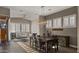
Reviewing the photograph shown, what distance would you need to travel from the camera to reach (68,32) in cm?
268

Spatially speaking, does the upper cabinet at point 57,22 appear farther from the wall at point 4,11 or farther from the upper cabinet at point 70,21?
the wall at point 4,11

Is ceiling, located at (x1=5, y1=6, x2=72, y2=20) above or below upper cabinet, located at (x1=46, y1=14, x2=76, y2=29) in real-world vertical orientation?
above

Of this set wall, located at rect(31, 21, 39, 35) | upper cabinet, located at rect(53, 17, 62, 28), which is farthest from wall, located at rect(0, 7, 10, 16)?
upper cabinet, located at rect(53, 17, 62, 28)

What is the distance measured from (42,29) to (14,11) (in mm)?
850

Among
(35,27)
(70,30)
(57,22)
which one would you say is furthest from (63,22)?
(35,27)

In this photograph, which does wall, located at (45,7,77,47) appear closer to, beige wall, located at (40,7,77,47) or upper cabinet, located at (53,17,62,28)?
beige wall, located at (40,7,77,47)

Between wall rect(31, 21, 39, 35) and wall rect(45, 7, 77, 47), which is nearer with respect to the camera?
wall rect(45, 7, 77, 47)

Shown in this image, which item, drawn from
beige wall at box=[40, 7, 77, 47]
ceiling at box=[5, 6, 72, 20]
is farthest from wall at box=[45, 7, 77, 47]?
ceiling at box=[5, 6, 72, 20]

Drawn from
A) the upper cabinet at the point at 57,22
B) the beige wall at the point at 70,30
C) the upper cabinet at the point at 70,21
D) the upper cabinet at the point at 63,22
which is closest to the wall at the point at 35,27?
the upper cabinet at the point at 63,22

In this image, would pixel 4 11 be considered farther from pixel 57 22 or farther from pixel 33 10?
pixel 57 22

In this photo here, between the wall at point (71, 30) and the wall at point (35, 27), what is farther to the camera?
the wall at point (35, 27)

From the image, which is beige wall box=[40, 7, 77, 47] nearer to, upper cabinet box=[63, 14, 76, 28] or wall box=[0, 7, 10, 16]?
upper cabinet box=[63, 14, 76, 28]
